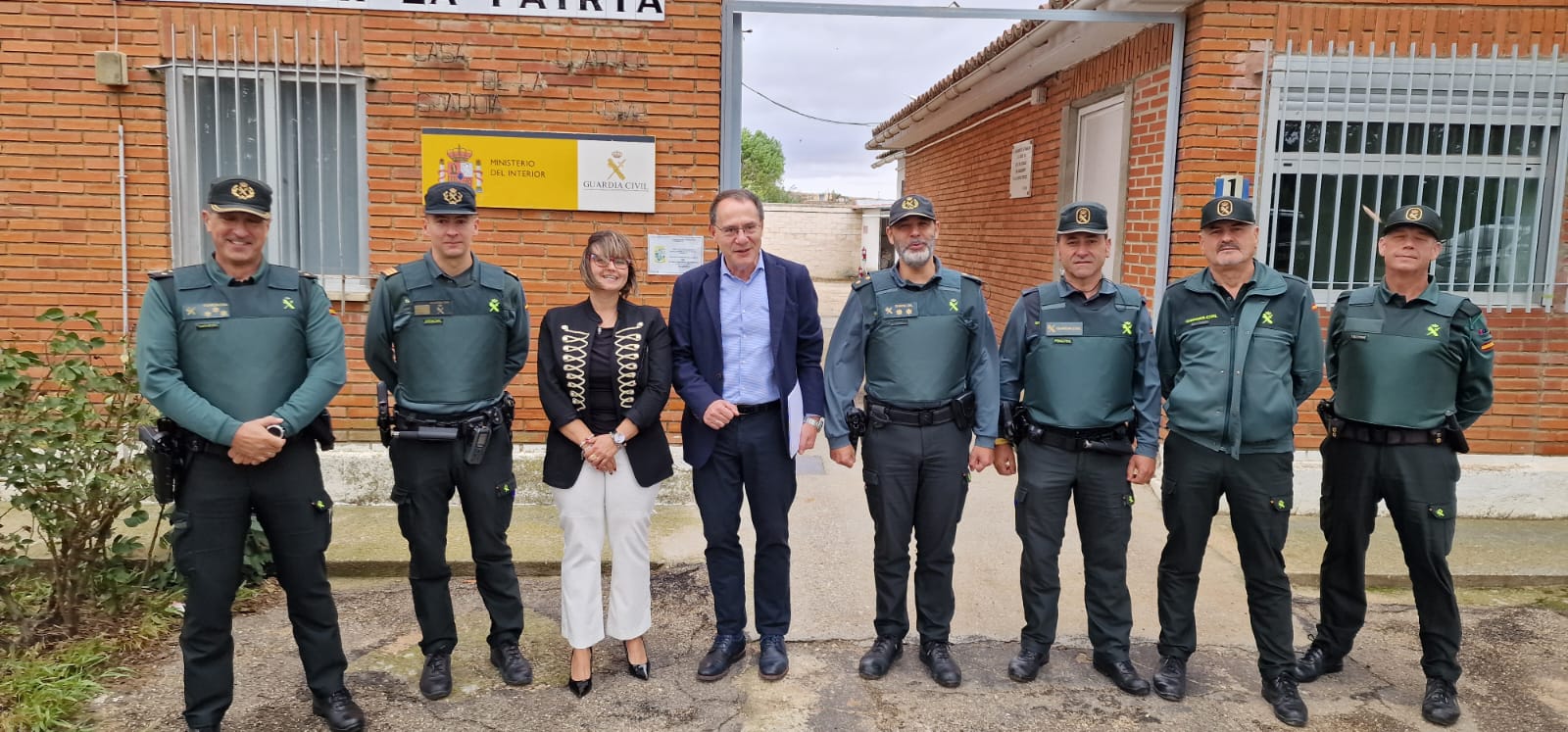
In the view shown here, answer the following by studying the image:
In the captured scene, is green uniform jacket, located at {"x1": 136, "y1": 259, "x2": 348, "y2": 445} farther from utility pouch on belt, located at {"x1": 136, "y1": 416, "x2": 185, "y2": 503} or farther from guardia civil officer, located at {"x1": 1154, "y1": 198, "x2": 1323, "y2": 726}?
guardia civil officer, located at {"x1": 1154, "y1": 198, "x2": 1323, "y2": 726}

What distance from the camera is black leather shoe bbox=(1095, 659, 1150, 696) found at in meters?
3.89

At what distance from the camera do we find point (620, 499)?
3848mm

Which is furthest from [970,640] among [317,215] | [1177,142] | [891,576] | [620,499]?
[317,215]

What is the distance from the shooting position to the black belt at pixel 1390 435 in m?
3.78

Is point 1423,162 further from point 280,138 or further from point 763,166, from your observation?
point 763,166

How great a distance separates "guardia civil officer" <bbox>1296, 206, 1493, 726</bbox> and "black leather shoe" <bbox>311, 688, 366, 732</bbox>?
12.7 feet

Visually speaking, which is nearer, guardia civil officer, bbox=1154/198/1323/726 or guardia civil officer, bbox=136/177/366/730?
guardia civil officer, bbox=136/177/366/730

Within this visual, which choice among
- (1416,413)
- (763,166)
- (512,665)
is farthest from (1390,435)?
(763,166)

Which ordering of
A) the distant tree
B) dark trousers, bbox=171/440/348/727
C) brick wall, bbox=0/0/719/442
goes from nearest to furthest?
dark trousers, bbox=171/440/348/727 → brick wall, bbox=0/0/719/442 → the distant tree

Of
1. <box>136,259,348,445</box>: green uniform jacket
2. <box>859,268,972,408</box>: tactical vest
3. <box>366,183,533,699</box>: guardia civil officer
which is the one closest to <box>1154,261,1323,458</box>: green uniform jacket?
<box>859,268,972,408</box>: tactical vest

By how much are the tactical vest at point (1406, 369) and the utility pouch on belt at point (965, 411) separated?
150 cm

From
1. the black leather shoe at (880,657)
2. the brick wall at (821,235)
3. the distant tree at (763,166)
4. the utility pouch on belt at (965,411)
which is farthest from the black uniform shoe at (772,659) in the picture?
the distant tree at (763,166)

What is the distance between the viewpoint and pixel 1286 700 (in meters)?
3.76

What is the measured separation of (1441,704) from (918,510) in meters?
2.09
